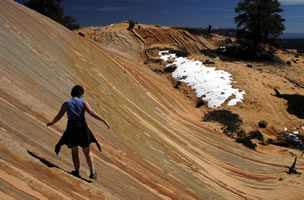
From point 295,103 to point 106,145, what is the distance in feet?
55.2

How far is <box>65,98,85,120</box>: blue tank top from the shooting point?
359 centimetres

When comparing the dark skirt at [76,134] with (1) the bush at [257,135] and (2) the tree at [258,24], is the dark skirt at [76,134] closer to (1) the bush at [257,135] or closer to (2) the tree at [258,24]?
(1) the bush at [257,135]

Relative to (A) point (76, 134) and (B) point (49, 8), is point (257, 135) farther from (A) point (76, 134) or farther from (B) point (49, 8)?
(B) point (49, 8)

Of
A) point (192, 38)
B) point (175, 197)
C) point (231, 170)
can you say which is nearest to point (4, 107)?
point (175, 197)

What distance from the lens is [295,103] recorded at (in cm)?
1748

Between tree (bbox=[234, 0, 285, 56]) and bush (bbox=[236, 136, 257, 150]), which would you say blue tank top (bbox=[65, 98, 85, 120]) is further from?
tree (bbox=[234, 0, 285, 56])

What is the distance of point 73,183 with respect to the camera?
377cm

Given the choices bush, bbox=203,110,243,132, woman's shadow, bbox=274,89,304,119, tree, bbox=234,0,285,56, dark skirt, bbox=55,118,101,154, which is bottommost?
bush, bbox=203,110,243,132

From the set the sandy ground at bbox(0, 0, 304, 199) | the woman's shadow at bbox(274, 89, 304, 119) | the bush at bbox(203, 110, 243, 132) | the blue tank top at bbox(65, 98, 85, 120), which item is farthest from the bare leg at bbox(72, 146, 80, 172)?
the woman's shadow at bbox(274, 89, 304, 119)

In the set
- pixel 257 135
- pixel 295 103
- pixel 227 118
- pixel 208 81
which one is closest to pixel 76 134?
pixel 257 135

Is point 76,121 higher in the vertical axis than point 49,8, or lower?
lower

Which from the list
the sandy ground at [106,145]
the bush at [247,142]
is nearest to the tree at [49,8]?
the sandy ground at [106,145]

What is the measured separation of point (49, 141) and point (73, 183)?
1.15m

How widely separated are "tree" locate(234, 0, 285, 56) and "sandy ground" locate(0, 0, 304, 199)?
65.7 ft
